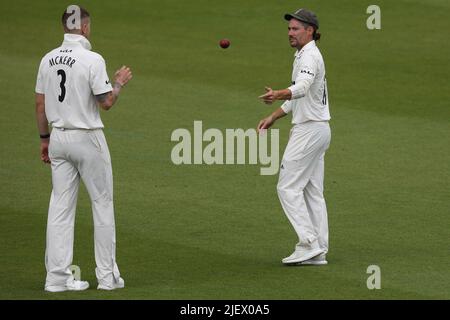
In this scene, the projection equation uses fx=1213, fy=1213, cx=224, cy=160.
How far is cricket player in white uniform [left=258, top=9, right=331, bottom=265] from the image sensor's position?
1062 centimetres

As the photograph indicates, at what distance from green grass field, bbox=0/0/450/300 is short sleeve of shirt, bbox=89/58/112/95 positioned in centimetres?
160

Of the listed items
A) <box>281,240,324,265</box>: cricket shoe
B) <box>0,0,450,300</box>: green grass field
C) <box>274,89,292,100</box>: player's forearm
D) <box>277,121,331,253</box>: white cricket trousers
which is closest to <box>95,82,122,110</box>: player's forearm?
<box>274,89,292,100</box>: player's forearm

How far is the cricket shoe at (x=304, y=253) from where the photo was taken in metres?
10.6

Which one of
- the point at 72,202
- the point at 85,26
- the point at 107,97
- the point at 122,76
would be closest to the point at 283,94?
the point at 122,76

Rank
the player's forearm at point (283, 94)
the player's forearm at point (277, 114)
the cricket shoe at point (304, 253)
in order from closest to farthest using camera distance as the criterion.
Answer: the player's forearm at point (283, 94) → the cricket shoe at point (304, 253) → the player's forearm at point (277, 114)

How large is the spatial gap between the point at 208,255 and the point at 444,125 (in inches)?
279

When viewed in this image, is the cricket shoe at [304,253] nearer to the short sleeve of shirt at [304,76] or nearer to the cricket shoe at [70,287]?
the short sleeve of shirt at [304,76]

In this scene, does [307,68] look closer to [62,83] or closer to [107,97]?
[107,97]

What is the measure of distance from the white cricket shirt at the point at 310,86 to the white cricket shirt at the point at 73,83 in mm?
1837

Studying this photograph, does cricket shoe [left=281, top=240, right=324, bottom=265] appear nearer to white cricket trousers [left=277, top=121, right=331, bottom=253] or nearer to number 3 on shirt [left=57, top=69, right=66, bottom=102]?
white cricket trousers [left=277, top=121, right=331, bottom=253]

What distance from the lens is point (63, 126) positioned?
9.59 m

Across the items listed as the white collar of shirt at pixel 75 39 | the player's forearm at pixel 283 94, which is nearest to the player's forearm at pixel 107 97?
the white collar of shirt at pixel 75 39
